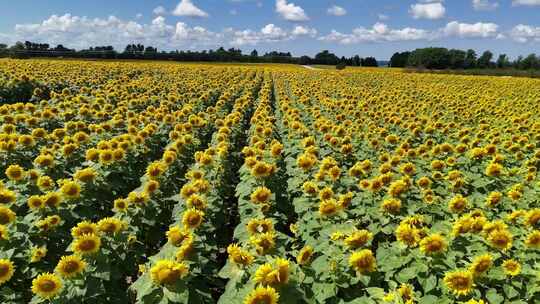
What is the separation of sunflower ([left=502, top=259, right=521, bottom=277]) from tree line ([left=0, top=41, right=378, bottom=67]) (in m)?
70.3

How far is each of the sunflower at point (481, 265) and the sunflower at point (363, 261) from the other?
0.75 meters

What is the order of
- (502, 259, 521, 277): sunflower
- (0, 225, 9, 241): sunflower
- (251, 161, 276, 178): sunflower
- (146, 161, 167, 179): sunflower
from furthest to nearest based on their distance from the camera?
(146, 161, 167, 179): sunflower < (251, 161, 276, 178): sunflower < (0, 225, 9, 241): sunflower < (502, 259, 521, 277): sunflower

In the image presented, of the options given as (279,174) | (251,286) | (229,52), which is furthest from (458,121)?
(229,52)

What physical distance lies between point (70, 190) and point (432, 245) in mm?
4174

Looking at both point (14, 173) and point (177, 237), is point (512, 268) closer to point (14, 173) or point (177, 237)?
point (177, 237)

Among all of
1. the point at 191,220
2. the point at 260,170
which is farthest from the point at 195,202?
the point at 260,170

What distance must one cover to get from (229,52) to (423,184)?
8997 cm

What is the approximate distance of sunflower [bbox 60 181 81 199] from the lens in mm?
5777

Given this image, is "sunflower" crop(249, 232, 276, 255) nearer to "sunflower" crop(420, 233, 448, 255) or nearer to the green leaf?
"sunflower" crop(420, 233, 448, 255)

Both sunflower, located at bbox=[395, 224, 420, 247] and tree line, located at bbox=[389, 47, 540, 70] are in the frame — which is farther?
tree line, located at bbox=[389, 47, 540, 70]

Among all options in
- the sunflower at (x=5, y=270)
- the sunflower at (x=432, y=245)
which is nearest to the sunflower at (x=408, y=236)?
the sunflower at (x=432, y=245)

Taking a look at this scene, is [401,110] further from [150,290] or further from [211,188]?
[150,290]

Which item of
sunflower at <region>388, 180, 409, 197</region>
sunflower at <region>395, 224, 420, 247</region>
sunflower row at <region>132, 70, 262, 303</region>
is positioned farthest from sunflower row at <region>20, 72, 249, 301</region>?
sunflower at <region>388, 180, 409, 197</region>

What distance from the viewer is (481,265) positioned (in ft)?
12.1
